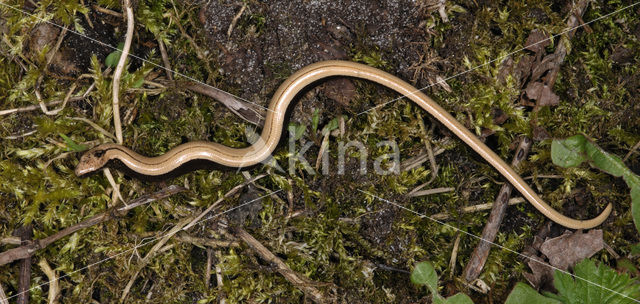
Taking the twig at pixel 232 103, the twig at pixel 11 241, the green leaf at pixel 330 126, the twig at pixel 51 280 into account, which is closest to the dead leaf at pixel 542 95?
the green leaf at pixel 330 126

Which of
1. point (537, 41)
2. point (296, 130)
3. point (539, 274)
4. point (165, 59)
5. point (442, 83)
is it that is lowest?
point (539, 274)

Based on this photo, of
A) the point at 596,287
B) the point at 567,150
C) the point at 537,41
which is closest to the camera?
the point at 596,287

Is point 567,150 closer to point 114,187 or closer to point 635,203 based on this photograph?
point 635,203

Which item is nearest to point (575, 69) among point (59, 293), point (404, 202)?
point (404, 202)

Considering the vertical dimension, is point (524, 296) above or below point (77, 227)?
below

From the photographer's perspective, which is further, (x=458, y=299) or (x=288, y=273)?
(x=288, y=273)

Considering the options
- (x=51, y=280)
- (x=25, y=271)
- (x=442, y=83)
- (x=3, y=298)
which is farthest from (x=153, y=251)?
(x=442, y=83)

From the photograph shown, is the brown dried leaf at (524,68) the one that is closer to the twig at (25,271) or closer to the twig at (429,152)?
the twig at (429,152)
